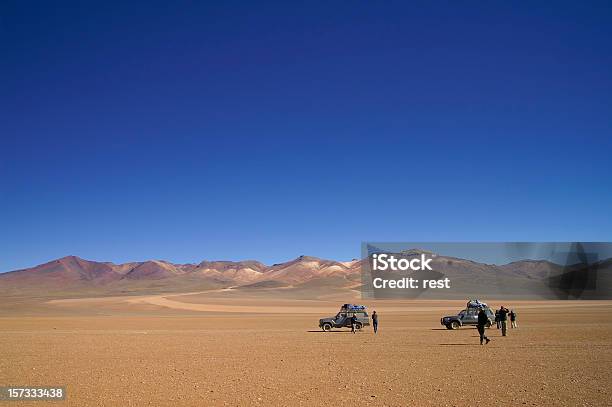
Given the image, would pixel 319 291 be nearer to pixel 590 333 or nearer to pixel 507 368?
pixel 590 333

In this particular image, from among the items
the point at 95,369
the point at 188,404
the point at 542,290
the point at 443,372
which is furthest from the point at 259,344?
the point at 542,290

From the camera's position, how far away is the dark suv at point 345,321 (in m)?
38.6

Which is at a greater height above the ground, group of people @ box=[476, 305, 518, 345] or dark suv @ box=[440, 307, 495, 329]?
group of people @ box=[476, 305, 518, 345]

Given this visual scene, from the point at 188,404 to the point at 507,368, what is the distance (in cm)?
1067

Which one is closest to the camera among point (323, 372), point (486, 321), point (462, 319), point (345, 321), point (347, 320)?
point (323, 372)

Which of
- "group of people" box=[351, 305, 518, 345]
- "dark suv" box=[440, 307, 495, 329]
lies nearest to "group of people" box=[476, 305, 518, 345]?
"group of people" box=[351, 305, 518, 345]

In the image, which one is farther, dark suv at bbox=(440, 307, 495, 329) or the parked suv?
the parked suv

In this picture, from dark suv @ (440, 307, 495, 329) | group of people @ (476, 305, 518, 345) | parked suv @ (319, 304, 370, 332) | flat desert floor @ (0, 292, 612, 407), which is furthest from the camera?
parked suv @ (319, 304, 370, 332)

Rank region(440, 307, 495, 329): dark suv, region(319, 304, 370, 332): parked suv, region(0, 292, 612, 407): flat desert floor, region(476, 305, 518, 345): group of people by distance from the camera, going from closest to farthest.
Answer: region(0, 292, 612, 407): flat desert floor < region(476, 305, 518, 345): group of people < region(440, 307, 495, 329): dark suv < region(319, 304, 370, 332): parked suv

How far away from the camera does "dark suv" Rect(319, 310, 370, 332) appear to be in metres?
38.6

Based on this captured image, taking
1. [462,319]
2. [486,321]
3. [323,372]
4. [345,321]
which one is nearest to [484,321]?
[486,321]

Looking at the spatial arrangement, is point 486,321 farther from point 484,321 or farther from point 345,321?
point 345,321

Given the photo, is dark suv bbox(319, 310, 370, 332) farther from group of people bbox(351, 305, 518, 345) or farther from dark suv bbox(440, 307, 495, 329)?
dark suv bbox(440, 307, 495, 329)

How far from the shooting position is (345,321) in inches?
1529
